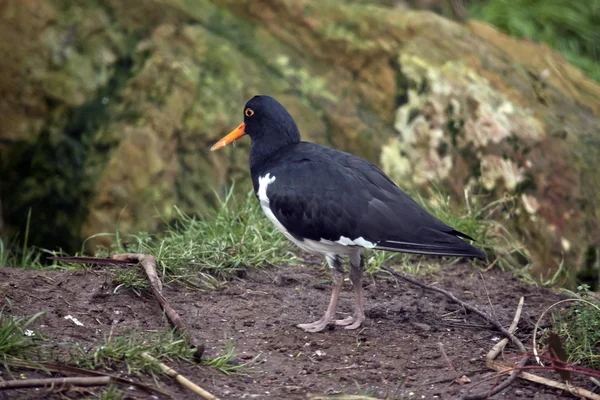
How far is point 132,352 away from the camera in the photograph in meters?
3.88

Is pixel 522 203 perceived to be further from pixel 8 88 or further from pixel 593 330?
pixel 8 88

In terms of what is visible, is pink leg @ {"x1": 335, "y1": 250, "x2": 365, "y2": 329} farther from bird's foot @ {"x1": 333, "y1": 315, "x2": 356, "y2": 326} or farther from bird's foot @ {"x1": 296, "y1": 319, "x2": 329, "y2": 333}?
bird's foot @ {"x1": 296, "y1": 319, "x2": 329, "y2": 333}

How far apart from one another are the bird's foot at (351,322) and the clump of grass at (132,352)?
3.51ft

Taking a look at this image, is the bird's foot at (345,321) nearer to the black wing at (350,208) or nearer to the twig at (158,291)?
the black wing at (350,208)

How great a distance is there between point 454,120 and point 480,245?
54.0 inches

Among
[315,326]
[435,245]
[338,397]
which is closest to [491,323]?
[435,245]

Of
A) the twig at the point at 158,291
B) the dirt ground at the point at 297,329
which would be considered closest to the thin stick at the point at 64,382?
the dirt ground at the point at 297,329

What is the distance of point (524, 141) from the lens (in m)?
6.82

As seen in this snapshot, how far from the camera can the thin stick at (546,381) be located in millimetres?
3898

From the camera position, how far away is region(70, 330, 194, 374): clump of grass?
12.5 feet

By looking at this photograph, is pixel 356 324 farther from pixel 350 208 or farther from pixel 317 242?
pixel 350 208

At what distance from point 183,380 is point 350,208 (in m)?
1.42

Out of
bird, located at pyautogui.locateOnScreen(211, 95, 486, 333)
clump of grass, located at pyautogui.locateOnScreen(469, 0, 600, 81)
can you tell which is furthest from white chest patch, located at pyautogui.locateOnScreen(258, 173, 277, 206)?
clump of grass, located at pyautogui.locateOnScreen(469, 0, 600, 81)

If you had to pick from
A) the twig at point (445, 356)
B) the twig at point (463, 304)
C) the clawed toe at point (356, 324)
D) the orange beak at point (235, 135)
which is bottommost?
the twig at point (463, 304)
